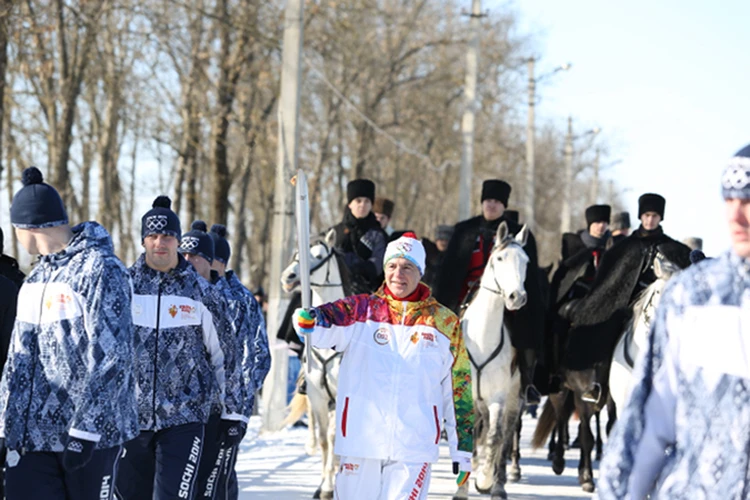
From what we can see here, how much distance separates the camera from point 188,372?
6855 millimetres

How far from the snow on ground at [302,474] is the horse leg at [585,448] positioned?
11 centimetres

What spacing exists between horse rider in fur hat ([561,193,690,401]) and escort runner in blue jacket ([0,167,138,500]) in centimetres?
747

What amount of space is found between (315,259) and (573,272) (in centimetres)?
397

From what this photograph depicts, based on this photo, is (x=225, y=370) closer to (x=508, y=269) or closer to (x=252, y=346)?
(x=252, y=346)

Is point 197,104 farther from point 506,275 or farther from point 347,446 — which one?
point 347,446

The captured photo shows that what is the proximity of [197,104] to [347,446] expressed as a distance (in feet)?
75.1

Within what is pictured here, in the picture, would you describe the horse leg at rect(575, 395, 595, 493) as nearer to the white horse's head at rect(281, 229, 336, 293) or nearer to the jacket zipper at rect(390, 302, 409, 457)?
the white horse's head at rect(281, 229, 336, 293)

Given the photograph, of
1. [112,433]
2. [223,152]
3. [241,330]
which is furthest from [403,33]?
[112,433]

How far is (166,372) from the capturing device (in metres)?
6.77

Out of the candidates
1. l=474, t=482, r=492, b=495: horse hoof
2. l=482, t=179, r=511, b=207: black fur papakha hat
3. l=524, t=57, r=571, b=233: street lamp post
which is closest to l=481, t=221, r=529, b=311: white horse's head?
Answer: l=482, t=179, r=511, b=207: black fur papakha hat

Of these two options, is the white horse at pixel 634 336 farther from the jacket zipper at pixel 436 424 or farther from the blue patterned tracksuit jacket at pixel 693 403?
the blue patterned tracksuit jacket at pixel 693 403

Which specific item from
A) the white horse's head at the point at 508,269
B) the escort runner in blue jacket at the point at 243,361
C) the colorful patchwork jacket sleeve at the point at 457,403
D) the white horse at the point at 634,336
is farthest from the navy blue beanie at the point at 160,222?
the white horse at the point at 634,336

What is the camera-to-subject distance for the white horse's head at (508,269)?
10.8m

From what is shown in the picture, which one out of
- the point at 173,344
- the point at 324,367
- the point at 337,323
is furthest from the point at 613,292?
the point at 173,344
